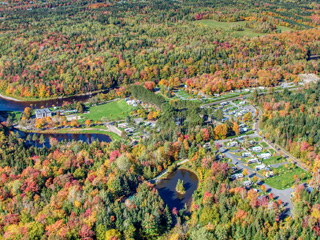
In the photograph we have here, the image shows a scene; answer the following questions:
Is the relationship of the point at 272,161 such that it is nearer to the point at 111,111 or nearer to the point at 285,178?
the point at 285,178

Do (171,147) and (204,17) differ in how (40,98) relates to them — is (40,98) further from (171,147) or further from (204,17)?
(204,17)

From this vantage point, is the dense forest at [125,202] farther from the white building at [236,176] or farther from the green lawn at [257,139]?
the green lawn at [257,139]

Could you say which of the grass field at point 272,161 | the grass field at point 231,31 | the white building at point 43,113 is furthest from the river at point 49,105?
the grass field at point 231,31

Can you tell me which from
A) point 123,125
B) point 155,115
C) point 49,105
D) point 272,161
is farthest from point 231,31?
point 272,161

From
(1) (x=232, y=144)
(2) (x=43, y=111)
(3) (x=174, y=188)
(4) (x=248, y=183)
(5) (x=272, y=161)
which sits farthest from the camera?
(2) (x=43, y=111)

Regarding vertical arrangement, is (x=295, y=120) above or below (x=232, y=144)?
above

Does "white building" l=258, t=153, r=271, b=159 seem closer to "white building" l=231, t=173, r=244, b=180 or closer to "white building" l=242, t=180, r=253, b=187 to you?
"white building" l=231, t=173, r=244, b=180

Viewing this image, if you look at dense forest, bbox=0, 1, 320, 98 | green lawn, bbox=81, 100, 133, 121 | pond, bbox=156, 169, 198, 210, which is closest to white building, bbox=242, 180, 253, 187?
pond, bbox=156, 169, 198, 210
